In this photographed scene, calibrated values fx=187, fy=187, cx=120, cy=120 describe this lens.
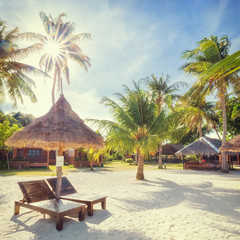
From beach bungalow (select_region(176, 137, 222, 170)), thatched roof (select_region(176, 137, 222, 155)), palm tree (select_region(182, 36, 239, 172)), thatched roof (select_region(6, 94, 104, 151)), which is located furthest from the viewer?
thatched roof (select_region(176, 137, 222, 155))

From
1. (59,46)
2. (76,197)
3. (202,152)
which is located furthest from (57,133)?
(202,152)

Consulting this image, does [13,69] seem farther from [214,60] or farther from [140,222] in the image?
[214,60]

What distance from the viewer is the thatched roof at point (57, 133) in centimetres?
514

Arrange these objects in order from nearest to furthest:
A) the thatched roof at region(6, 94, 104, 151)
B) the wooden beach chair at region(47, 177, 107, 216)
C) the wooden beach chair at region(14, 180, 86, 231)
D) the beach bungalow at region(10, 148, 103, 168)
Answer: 1. the wooden beach chair at region(14, 180, 86, 231)
2. the wooden beach chair at region(47, 177, 107, 216)
3. the thatched roof at region(6, 94, 104, 151)
4. the beach bungalow at region(10, 148, 103, 168)

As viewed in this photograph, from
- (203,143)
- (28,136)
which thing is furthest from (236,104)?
(28,136)

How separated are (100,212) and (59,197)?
3.97ft

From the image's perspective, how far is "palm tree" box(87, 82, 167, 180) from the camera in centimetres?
1019

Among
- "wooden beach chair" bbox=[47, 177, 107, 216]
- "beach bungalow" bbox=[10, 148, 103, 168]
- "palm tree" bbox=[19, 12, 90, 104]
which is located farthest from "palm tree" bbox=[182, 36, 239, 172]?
"beach bungalow" bbox=[10, 148, 103, 168]

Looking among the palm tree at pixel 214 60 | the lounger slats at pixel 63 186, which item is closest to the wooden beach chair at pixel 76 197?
the lounger slats at pixel 63 186

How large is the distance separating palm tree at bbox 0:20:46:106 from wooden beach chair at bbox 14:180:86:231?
809 cm

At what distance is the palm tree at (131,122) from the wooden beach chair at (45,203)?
523 cm

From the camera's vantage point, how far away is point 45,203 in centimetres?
Answer: 462

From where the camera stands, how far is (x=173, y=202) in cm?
622

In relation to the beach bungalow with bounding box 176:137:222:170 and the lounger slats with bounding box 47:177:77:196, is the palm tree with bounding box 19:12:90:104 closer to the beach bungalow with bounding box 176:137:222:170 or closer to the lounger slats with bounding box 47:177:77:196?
the lounger slats with bounding box 47:177:77:196
